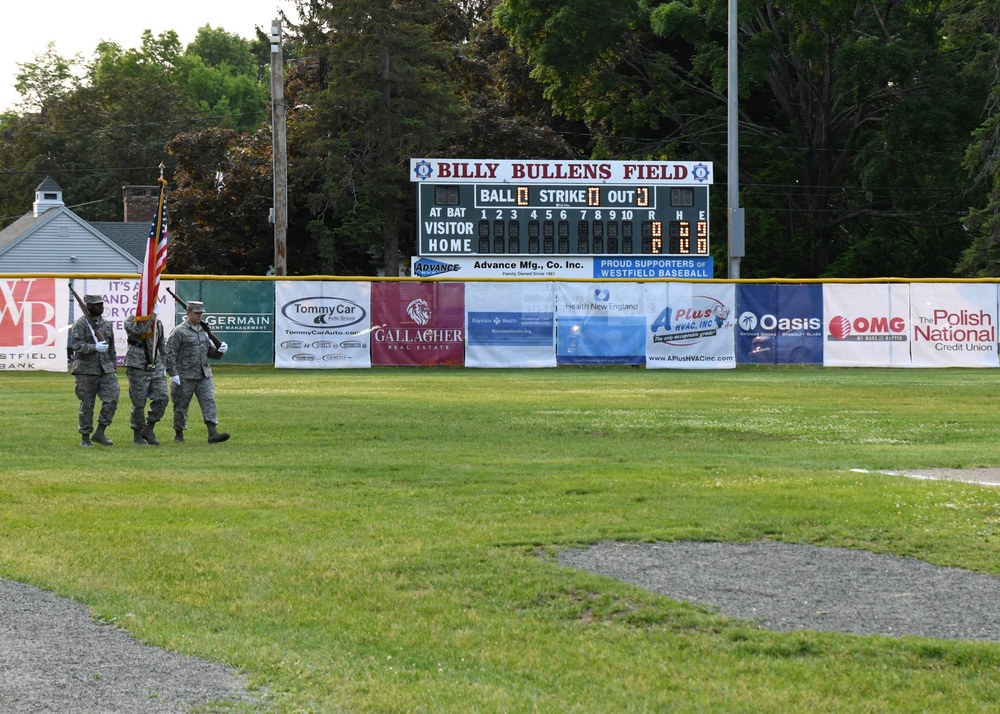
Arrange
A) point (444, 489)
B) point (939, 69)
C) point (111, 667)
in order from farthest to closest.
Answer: point (939, 69) < point (444, 489) < point (111, 667)

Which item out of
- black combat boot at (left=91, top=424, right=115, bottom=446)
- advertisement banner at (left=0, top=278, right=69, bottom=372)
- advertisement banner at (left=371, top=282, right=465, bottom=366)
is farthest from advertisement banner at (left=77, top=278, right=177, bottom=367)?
black combat boot at (left=91, top=424, right=115, bottom=446)

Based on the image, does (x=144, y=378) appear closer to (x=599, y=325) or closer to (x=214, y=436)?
(x=214, y=436)

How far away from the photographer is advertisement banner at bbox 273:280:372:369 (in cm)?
3138

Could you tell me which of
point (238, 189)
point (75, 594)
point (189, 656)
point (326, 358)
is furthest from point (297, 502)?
point (238, 189)

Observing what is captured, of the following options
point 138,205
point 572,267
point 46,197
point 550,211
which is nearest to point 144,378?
point 572,267

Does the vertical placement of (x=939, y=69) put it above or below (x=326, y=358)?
above

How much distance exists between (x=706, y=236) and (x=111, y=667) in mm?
31300

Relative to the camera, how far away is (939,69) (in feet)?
162

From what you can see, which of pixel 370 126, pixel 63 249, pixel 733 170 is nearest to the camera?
pixel 733 170

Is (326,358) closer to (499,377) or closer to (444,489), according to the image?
(499,377)

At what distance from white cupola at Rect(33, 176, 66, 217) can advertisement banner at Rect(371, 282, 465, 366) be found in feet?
121

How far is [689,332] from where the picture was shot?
32.1 metres

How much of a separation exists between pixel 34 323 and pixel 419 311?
8.88 metres

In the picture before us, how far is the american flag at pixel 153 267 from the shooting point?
15.9 metres
